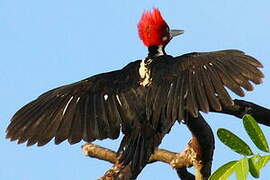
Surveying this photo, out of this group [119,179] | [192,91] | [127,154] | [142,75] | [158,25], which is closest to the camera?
[119,179]

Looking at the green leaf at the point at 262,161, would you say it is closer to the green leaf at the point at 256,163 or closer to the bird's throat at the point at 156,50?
the green leaf at the point at 256,163

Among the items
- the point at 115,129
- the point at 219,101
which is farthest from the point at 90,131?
the point at 219,101

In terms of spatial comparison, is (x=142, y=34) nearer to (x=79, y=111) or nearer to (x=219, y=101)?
(x=79, y=111)

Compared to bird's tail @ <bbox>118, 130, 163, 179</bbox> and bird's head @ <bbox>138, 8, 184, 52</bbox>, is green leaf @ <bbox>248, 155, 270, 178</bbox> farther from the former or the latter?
bird's head @ <bbox>138, 8, 184, 52</bbox>

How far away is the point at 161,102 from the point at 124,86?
0.39m

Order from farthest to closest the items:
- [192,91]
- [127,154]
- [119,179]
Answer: [192,91], [127,154], [119,179]

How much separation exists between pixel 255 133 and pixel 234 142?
0.05 metres

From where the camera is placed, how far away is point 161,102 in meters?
3.44

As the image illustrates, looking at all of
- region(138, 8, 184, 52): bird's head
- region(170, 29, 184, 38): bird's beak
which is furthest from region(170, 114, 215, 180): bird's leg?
region(170, 29, 184, 38): bird's beak

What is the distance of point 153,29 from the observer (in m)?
4.55

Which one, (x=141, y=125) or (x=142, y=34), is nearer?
(x=141, y=125)

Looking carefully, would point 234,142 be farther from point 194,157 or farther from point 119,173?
point 194,157

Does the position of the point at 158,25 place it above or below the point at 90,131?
above

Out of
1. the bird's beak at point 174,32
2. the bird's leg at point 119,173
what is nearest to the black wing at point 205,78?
the bird's leg at point 119,173
